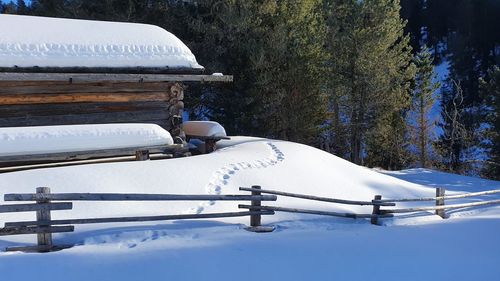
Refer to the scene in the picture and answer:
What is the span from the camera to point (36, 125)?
11164 mm

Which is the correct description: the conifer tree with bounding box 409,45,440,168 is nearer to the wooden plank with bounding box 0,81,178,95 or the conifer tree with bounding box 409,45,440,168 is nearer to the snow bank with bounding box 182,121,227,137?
the snow bank with bounding box 182,121,227,137

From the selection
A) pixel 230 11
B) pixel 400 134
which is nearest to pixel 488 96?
pixel 400 134

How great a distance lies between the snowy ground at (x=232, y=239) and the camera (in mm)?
5648

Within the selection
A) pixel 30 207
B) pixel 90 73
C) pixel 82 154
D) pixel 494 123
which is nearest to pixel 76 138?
pixel 82 154

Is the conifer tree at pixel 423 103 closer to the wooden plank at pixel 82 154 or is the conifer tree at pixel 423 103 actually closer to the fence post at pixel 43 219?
the wooden plank at pixel 82 154

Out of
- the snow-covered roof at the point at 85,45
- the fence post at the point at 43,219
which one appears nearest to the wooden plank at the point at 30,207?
the fence post at the point at 43,219

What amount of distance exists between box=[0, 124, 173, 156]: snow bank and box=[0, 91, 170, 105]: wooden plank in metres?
1.08

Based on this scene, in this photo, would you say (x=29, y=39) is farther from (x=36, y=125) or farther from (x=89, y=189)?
(x=89, y=189)

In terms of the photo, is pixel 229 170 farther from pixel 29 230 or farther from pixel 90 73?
pixel 29 230

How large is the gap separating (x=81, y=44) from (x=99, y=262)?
24.7 ft

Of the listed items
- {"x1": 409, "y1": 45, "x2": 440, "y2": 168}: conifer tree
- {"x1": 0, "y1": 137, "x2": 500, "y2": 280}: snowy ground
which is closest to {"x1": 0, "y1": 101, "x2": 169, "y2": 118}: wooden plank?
{"x1": 0, "y1": 137, "x2": 500, "y2": 280}: snowy ground

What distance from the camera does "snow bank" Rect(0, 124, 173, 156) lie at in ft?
31.8

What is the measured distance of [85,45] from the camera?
460 inches

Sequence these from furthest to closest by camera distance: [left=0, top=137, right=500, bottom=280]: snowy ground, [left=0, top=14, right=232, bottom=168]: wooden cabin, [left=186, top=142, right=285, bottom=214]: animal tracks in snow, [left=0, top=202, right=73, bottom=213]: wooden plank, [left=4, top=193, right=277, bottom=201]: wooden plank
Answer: [left=0, top=14, right=232, bottom=168]: wooden cabin, [left=186, top=142, right=285, bottom=214]: animal tracks in snow, [left=0, top=202, right=73, bottom=213]: wooden plank, [left=4, top=193, right=277, bottom=201]: wooden plank, [left=0, top=137, right=500, bottom=280]: snowy ground
